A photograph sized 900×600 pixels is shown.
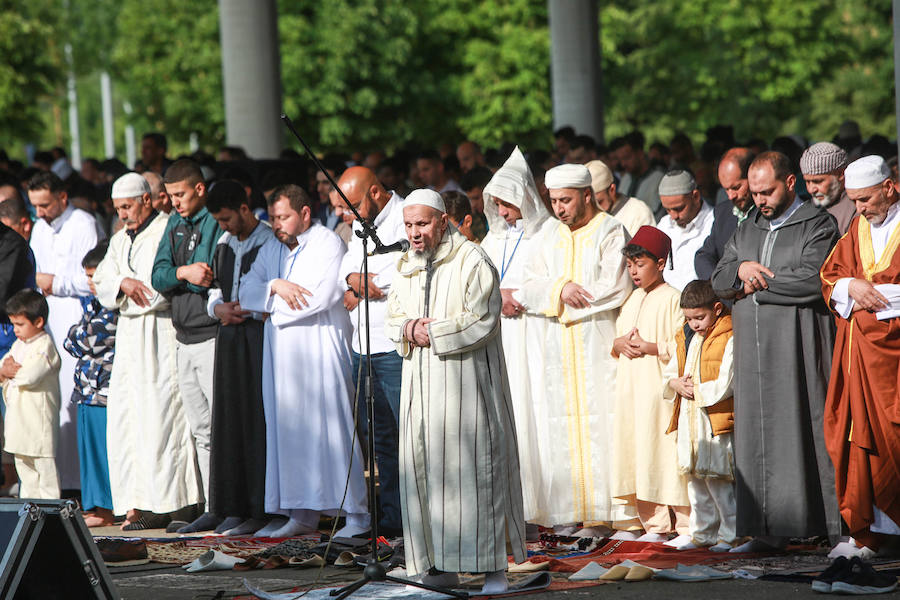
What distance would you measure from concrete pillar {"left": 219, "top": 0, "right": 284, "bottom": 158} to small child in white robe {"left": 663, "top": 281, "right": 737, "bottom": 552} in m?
10.6

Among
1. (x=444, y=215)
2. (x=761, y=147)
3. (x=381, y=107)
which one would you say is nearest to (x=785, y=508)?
(x=444, y=215)

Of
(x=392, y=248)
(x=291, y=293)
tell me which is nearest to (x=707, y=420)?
(x=392, y=248)

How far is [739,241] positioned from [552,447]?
6.15 feet

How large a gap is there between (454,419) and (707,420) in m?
1.87

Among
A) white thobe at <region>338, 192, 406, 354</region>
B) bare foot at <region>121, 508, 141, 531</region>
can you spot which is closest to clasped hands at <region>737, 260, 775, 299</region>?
white thobe at <region>338, 192, 406, 354</region>

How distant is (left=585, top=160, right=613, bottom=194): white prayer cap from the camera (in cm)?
1102

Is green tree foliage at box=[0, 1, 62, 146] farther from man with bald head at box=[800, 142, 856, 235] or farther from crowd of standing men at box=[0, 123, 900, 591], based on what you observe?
man with bald head at box=[800, 142, 856, 235]

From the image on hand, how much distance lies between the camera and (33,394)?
37.2 feet

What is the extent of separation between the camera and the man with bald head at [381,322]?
393 inches

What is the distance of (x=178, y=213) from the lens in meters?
10.8

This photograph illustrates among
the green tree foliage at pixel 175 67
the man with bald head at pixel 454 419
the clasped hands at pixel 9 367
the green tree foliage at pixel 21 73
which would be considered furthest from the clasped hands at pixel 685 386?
the green tree foliage at pixel 175 67

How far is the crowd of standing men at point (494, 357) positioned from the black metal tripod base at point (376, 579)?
207 millimetres

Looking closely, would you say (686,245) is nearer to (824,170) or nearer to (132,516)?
(824,170)

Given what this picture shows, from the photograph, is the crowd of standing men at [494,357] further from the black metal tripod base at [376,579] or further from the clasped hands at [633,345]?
the black metal tripod base at [376,579]
